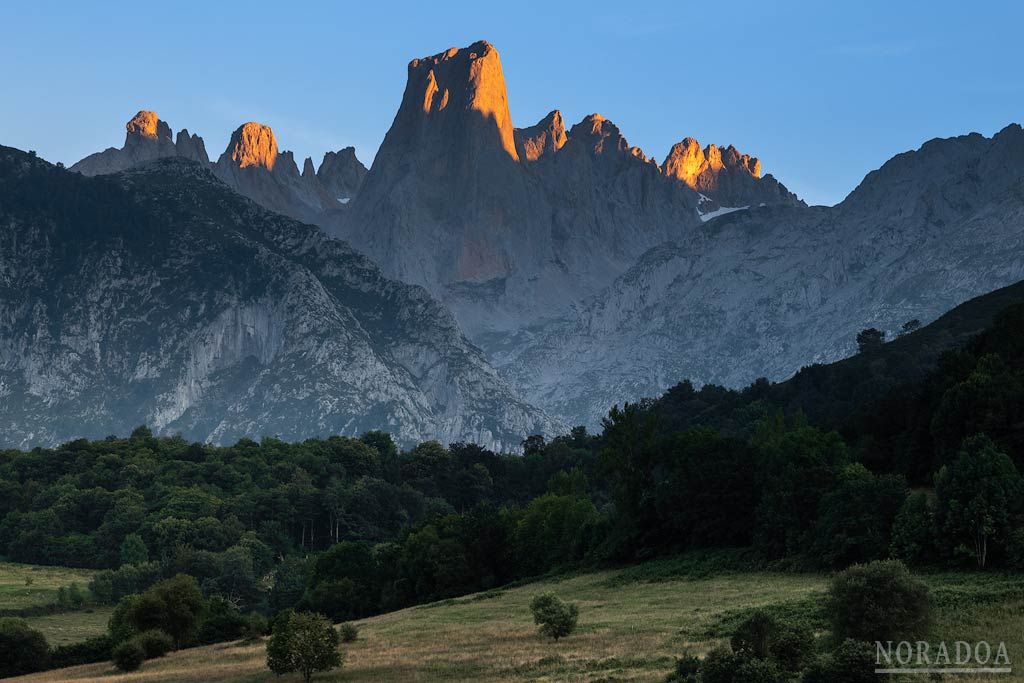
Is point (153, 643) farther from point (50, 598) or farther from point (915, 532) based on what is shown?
point (50, 598)

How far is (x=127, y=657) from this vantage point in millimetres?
77875

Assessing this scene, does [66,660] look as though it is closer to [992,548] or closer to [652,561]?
[652,561]

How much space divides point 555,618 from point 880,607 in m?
20.2

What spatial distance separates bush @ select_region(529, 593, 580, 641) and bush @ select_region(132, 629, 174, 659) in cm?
3255

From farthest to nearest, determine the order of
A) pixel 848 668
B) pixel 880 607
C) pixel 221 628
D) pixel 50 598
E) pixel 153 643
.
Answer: pixel 50 598 < pixel 221 628 < pixel 153 643 < pixel 880 607 < pixel 848 668

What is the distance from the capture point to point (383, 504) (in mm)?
198625

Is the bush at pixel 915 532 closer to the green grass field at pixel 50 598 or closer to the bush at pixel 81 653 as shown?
the bush at pixel 81 653

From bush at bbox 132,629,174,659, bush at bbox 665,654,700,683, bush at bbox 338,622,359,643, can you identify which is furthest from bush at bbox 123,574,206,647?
bush at bbox 665,654,700,683

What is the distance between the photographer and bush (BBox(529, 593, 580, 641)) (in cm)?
6394

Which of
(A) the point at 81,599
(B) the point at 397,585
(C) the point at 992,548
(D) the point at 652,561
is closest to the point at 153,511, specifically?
(A) the point at 81,599

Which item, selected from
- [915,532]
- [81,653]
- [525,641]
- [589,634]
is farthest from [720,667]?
[81,653]

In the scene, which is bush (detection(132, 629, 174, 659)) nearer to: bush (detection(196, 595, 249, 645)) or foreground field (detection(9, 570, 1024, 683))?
foreground field (detection(9, 570, 1024, 683))

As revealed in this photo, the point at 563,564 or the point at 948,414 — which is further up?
the point at 948,414

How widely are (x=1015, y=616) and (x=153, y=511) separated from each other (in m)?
160
